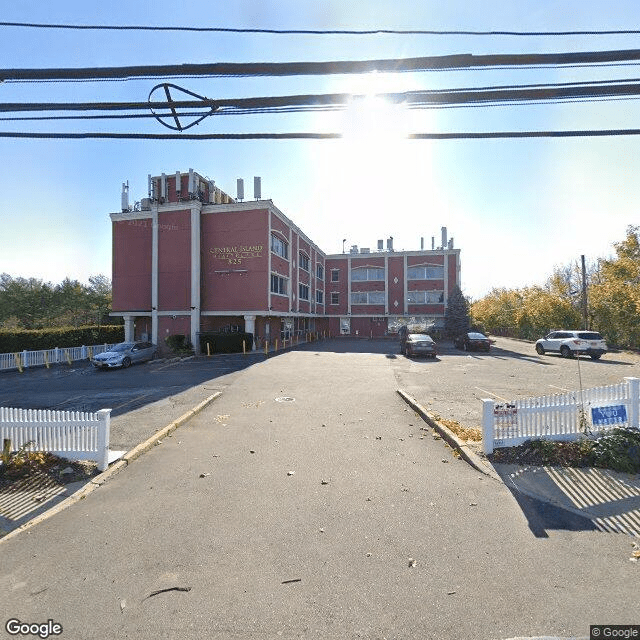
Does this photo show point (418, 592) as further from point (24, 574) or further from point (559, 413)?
point (559, 413)

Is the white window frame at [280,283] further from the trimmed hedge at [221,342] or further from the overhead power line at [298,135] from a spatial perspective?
the overhead power line at [298,135]

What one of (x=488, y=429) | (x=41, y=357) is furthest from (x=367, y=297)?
(x=488, y=429)

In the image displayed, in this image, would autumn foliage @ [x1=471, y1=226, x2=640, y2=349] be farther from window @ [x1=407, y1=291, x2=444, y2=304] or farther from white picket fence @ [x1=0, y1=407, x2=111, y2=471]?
white picket fence @ [x1=0, y1=407, x2=111, y2=471]

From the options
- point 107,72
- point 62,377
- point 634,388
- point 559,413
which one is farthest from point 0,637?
point 62,377

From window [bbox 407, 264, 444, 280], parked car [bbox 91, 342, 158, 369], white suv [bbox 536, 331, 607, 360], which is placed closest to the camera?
parked car [bbox 91, 342, 158, 369]

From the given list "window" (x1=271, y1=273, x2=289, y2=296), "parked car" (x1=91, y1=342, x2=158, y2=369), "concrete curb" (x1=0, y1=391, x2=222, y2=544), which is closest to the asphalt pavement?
"concrete curb" (x1=0, y1=391, x2=222, y2=544)

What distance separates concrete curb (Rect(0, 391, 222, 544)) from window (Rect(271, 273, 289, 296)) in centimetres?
2107

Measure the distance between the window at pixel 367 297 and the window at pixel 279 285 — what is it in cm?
1786

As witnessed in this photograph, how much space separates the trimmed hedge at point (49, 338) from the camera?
24672 mm

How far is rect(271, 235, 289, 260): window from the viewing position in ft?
97.9

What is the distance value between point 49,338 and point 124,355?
9665 millimetres

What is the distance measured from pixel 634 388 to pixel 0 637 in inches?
368

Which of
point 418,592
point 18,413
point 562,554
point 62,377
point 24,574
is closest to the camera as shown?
point 418,592

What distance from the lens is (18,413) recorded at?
623cm
